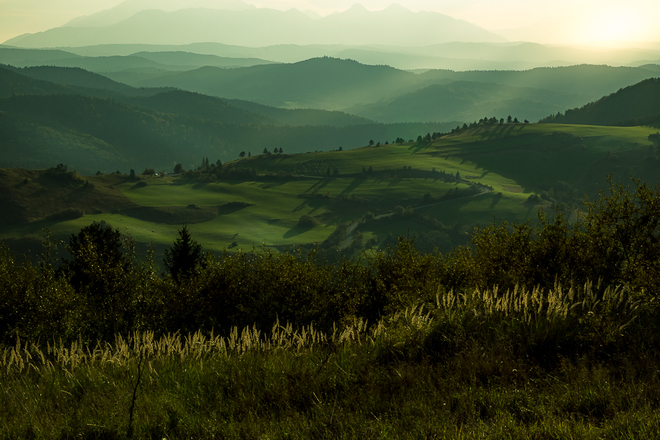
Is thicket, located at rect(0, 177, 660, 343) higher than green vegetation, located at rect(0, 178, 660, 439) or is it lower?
lower

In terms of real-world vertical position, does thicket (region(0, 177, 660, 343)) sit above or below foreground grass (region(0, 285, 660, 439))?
Result: below

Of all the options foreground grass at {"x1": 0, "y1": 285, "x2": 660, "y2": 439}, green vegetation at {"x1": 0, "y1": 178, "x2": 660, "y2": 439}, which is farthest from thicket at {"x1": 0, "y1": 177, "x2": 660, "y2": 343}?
foreground grass at {"x1": 0, "y1": 285, "x2": 660, "y2": 439}

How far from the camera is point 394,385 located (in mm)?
9375

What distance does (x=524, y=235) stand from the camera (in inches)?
902

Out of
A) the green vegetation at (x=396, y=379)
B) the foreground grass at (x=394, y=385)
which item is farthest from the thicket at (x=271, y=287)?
the foreground grass at (x=394, y=385)

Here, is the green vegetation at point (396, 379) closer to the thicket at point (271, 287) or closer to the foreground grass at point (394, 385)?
the foreground grass at point (394, 385)

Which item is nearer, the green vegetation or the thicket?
the green vegetation

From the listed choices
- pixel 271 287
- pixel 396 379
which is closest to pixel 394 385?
pixel 396 379

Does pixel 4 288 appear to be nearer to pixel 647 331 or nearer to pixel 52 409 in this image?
pixel 52 409

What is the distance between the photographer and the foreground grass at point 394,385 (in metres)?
7.91

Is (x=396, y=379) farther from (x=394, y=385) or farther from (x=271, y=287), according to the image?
(x=271, y=287)

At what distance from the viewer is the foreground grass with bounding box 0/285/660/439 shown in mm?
7910

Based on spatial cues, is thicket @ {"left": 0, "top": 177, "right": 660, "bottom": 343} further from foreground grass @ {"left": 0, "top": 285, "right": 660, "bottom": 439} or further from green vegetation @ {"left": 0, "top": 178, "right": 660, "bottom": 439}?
foreground grass @ {"left": 0, "top": 285, "right": 660, "bottom": 439}

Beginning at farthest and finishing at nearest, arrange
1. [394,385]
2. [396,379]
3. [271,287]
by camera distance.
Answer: [271,287]
[396,379]
[394,385]
